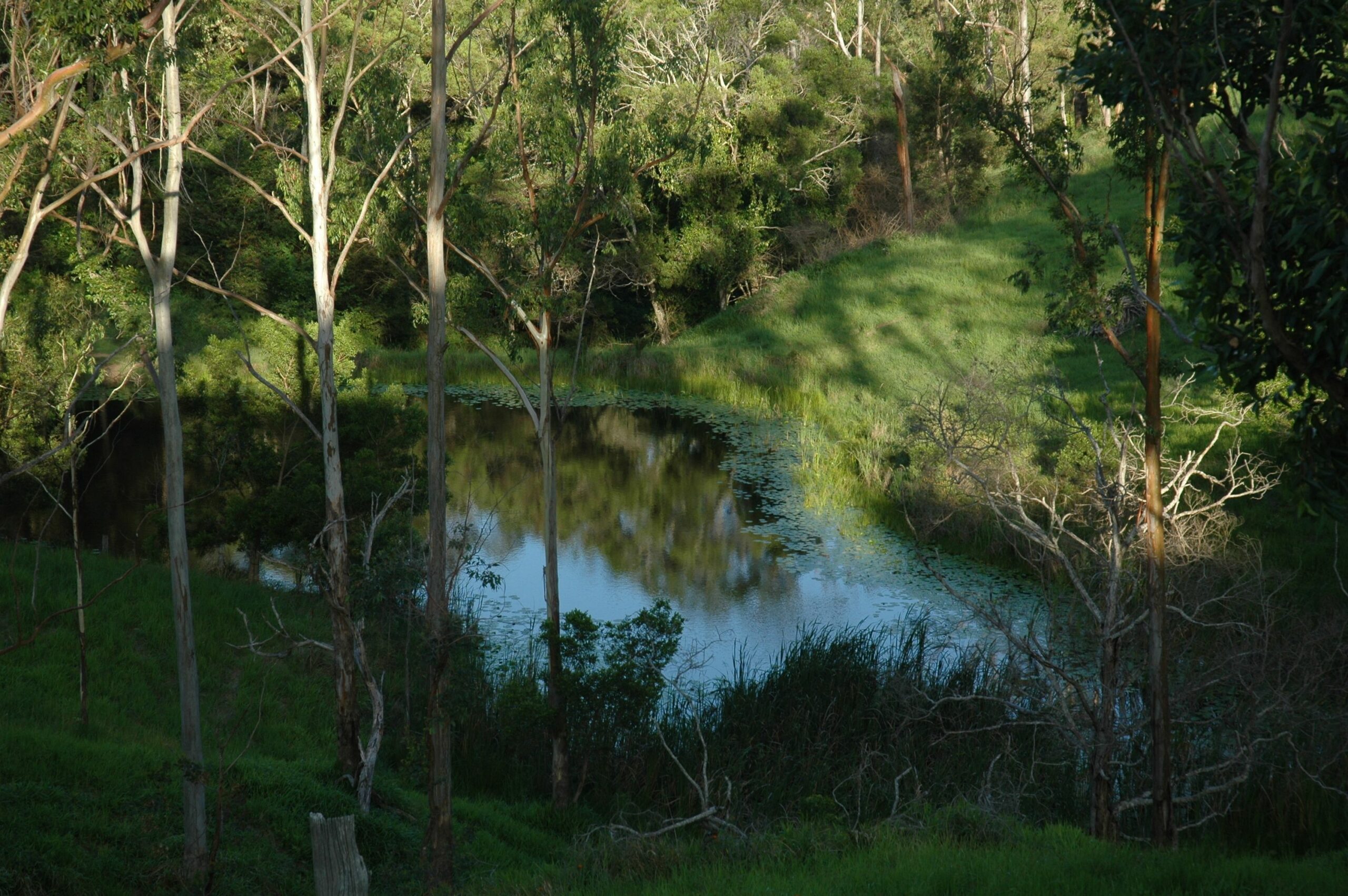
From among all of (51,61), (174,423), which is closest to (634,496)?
(174,423)

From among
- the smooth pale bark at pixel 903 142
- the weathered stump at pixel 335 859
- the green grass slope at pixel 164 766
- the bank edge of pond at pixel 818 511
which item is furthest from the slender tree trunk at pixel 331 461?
the smooth pale bark at pixel 903 142

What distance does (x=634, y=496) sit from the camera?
66.5 ft

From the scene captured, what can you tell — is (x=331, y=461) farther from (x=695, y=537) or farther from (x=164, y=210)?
(x=695, y=537)

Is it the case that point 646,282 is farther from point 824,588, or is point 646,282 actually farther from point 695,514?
point 824,588

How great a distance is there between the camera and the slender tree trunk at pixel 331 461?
8.98m

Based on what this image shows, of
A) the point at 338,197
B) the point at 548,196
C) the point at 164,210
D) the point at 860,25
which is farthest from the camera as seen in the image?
the point at 860,25

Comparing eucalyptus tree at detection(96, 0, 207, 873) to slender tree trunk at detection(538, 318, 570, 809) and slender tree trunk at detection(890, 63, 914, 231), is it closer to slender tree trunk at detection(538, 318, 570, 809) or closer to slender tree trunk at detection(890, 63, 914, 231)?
slender tree trunk at detection(538, 318, 570, 809)

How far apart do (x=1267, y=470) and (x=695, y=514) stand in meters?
9.10

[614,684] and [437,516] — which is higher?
[437,516]

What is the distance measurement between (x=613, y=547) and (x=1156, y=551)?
11.2 metres

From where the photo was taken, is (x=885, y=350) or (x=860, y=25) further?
(x=860, y=25)

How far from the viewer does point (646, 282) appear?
3394 cm

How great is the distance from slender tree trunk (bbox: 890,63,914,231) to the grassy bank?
1.59m

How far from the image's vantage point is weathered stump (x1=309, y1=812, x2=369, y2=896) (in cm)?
496
